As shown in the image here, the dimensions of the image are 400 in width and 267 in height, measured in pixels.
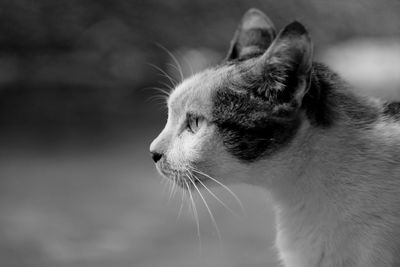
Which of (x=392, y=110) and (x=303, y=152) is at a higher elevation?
(x=392, y=110)

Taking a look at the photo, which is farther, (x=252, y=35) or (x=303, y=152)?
→ (x=252, y=35)

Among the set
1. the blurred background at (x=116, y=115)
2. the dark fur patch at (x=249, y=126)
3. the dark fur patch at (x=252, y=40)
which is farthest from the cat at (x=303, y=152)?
the blurred background at (x=116, y=115)

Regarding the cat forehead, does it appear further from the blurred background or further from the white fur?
the blurred background

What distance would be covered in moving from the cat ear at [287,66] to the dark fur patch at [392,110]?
419 mm

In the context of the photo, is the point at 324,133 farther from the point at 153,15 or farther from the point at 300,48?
the point at 153,15

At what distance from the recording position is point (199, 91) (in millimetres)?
2355

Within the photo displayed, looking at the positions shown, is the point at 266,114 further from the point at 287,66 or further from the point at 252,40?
the point at 252,40

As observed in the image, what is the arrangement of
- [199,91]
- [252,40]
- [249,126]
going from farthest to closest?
[252,40]
[199,91]
[249,126]

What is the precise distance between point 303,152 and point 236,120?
25 centimetres


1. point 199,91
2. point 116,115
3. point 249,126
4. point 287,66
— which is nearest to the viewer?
point 287,66

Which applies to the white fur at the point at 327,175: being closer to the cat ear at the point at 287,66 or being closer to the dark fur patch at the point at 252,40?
the cat ear at the point at 287,66

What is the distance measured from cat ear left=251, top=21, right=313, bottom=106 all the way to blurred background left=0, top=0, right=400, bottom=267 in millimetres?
918

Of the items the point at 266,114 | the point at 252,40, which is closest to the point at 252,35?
the point at 252,40

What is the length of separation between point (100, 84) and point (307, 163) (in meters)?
5.00
